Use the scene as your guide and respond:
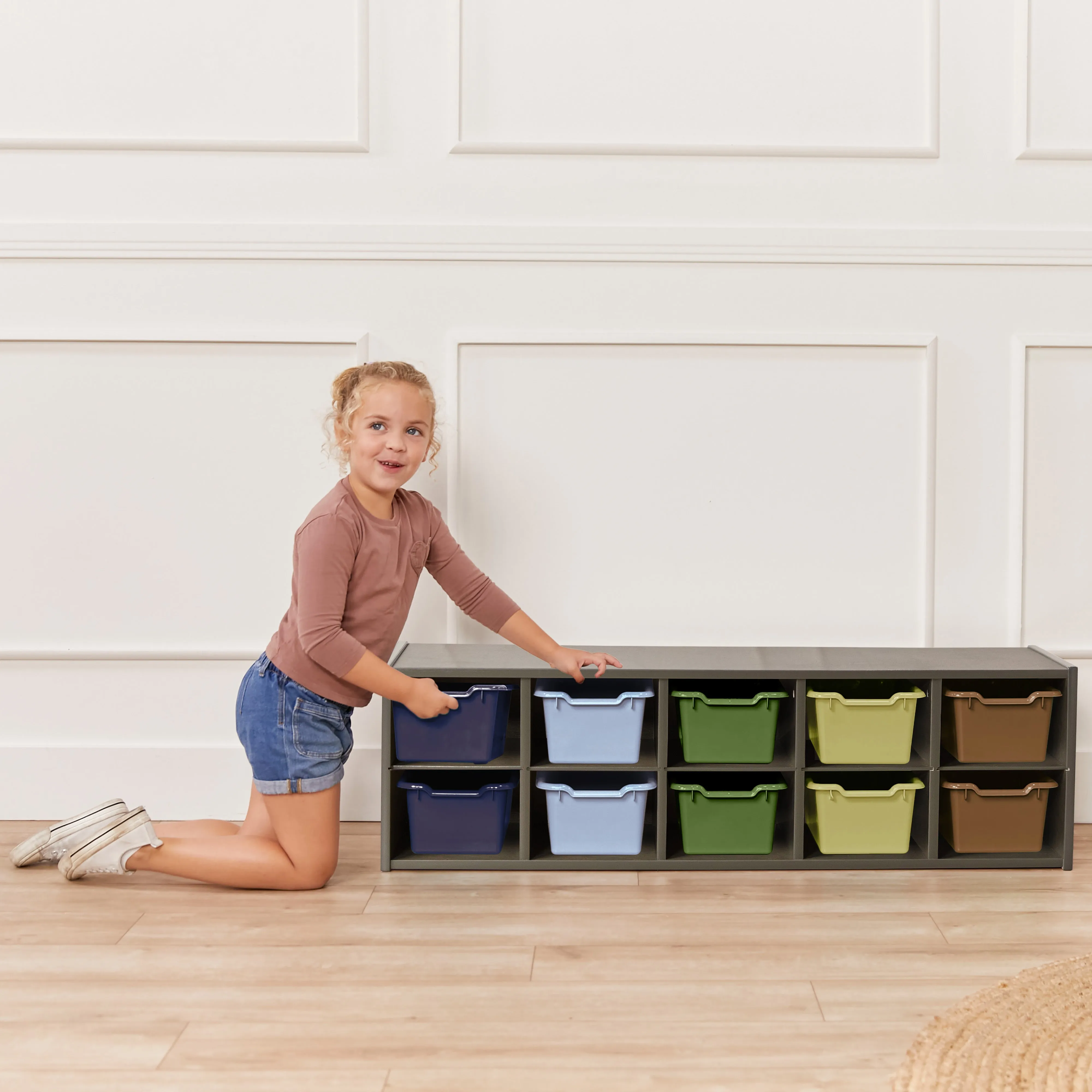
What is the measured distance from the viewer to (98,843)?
1883mm

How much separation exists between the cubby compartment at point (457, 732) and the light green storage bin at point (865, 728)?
0.64 metres

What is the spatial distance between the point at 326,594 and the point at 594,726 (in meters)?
0.61

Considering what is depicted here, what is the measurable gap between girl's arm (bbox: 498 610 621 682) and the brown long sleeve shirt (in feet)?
0.09

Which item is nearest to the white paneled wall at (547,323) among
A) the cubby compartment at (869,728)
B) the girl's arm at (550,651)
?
the girl's arm at (550,651)

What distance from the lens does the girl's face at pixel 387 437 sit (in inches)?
75.4

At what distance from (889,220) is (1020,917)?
1.53m

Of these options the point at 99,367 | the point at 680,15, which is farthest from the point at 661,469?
the point at 99,367

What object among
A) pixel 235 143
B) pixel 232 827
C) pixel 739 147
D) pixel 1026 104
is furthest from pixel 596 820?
pixel 1026 104

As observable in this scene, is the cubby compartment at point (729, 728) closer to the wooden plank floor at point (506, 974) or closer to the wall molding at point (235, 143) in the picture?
the wooden plank floor at point (506, 974)

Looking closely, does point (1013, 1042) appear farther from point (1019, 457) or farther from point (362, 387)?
point (362, 387)

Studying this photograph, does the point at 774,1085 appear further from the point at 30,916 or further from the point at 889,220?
the point at 889,220

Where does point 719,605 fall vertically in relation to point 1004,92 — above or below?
below

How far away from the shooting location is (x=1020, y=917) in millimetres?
1760

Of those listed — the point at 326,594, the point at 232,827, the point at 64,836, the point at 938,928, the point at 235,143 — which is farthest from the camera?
the point at 235,143
